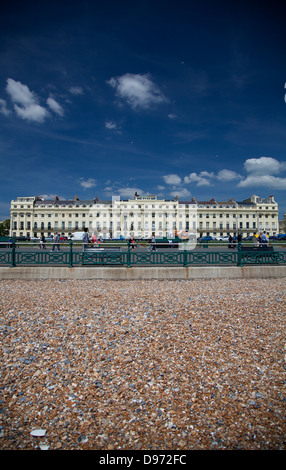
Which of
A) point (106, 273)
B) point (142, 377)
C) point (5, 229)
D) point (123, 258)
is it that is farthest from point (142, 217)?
point (142, 377)

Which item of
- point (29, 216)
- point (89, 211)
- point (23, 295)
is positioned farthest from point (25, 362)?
point (29, 216)

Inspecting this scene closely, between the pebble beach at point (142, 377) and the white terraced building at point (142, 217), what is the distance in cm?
8007

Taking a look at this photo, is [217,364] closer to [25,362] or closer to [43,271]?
[25,362]

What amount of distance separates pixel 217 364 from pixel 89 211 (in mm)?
86474

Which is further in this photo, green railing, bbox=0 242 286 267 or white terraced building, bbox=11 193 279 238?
white terraced building, bbox=11 193 279 238

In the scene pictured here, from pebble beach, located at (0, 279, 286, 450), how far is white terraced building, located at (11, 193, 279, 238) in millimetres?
80068

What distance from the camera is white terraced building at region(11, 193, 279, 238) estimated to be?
285ft

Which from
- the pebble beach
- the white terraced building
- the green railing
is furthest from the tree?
the pebble beach

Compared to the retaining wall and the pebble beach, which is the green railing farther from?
the pebble beach

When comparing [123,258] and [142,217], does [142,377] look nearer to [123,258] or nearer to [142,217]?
[123,258]

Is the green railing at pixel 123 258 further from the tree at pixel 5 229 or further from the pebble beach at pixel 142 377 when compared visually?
the tree at pixel 5 229

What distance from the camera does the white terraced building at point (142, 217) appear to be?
86.9 meters

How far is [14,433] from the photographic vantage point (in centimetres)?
256

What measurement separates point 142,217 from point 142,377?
274ft
